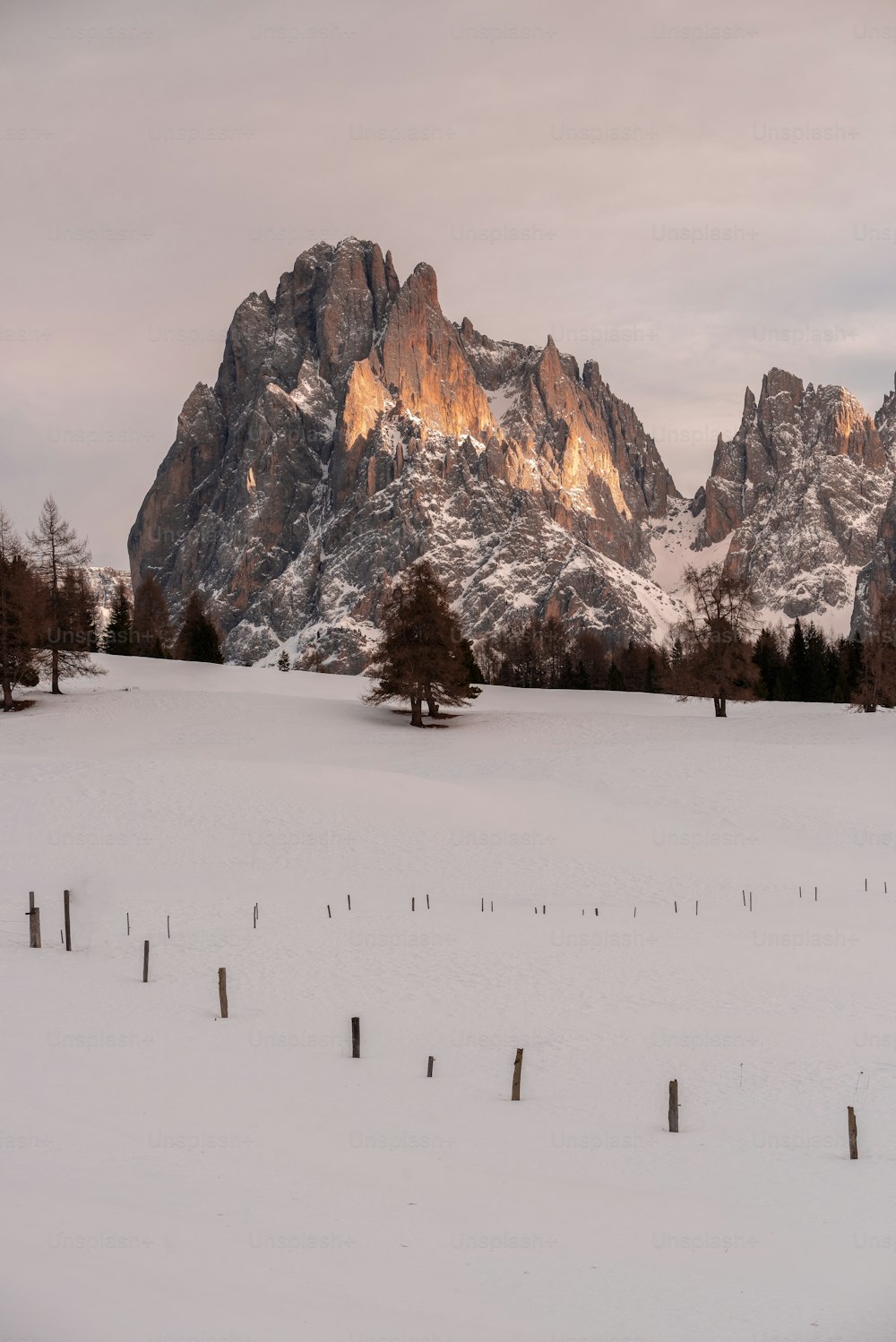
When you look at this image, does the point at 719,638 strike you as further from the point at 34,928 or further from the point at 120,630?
the point at 120,630

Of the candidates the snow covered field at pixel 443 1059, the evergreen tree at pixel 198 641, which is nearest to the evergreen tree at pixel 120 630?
the evergreen tree at pixel 198 641

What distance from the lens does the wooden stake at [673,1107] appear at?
14.8m

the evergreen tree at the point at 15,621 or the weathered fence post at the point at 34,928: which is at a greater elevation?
the evergreen tree at the point at 15,621

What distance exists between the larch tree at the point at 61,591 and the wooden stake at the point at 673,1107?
51.7 metres

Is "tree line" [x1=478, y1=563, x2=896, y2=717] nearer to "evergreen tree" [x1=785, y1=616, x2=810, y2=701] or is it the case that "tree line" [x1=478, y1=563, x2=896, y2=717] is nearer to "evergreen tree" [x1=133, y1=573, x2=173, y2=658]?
"evergreen tree" [x1=785, y1=616, x2=810, y2=701]

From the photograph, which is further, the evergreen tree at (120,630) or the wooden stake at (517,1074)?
the evergreen tree at (120,630)

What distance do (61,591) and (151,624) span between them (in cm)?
4628

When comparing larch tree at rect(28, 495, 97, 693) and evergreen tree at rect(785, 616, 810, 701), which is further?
evergreen tree at rect(785, 616, 810, 701)

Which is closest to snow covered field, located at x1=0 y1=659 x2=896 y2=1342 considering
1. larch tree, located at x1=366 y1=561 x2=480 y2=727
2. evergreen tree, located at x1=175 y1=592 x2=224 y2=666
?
larch tree, located at x1=366 y1=561 x2=480 y2=727

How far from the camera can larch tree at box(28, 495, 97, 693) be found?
6081 cm

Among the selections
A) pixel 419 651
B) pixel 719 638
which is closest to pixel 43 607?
pixel 419 651

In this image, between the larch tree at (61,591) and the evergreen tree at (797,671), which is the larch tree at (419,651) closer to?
the larch tree at (61,591)

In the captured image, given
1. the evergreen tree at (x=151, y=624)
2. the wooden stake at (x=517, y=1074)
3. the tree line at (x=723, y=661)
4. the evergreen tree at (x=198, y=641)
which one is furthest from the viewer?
the evergreen tree at (x=151, y=624)

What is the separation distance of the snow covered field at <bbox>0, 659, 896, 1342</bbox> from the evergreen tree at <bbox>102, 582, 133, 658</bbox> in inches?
2207
